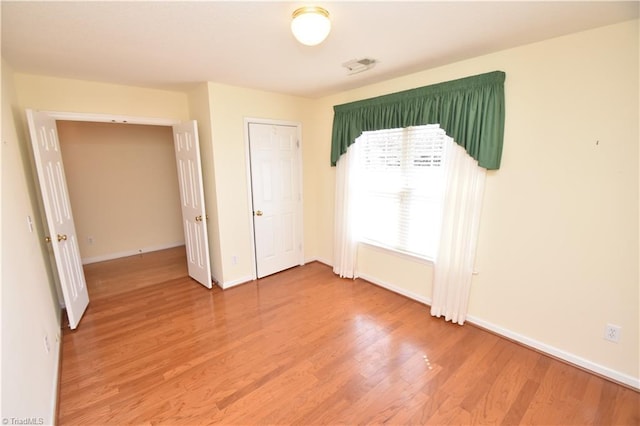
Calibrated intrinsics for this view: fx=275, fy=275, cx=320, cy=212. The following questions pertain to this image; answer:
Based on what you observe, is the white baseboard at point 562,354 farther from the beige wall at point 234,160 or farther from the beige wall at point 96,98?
the beige wall at point 96,98

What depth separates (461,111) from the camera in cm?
237

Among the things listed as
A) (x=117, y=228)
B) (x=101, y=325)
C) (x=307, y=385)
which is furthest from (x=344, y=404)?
(x=117, y=228)

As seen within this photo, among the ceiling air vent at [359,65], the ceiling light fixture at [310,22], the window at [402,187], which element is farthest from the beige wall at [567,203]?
the ceiling light fixture at [310,22]

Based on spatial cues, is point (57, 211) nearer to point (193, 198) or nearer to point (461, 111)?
point (193, 198)

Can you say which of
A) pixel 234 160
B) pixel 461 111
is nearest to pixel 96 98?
pixel 234 160

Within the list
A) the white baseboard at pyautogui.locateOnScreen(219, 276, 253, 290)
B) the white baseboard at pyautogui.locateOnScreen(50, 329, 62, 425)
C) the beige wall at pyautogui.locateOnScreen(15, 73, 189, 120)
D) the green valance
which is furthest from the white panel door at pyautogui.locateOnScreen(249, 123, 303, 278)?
the white baseboard at pyautogui.locateOnScreen(50, 329, 62, 425)

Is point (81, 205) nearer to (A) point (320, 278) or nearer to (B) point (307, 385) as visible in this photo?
(A) point (320, 278)

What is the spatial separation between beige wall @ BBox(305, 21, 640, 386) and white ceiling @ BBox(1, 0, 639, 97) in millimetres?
192

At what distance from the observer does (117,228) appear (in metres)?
4.50

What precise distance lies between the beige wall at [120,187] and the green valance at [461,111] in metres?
3.80

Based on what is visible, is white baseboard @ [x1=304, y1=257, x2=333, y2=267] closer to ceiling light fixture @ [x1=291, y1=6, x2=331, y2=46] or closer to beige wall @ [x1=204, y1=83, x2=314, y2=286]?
beige wall @ [x1=204, y1=83, x2=314, y2=286]

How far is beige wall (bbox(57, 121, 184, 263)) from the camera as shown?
410 cm

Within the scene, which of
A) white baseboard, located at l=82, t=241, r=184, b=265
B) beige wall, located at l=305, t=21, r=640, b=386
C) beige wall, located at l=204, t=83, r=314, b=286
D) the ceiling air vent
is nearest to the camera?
beige wall, located at l=305, t=21, r=640, b=386

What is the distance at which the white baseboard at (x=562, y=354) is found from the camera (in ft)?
6.22
